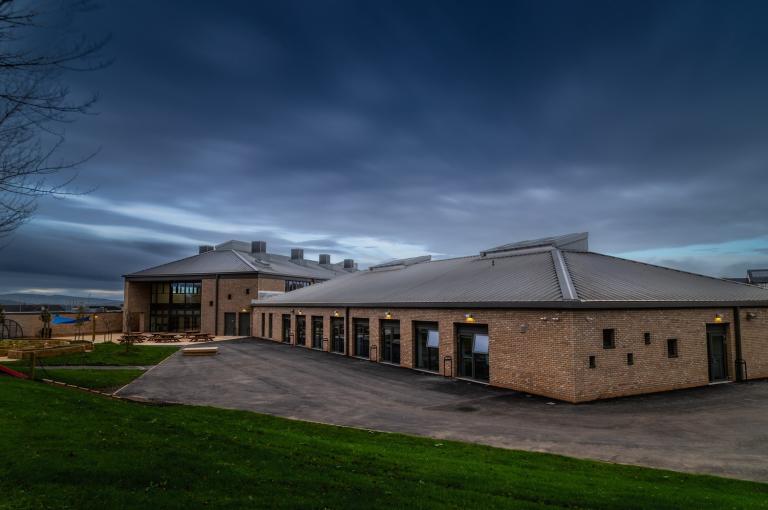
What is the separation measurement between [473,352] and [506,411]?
6330 mm

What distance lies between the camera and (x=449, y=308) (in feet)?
80.6

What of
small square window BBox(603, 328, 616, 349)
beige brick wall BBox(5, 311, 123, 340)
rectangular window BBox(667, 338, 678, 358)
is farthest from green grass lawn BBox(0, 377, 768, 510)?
beige brick wall BBox(5, 311, 123, 340)

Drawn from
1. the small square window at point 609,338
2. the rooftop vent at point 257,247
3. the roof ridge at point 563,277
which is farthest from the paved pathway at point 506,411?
the rooftop vent at point 257,247

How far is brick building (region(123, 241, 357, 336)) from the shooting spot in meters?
58.9

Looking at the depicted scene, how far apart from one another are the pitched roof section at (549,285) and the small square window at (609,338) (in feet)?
3.66

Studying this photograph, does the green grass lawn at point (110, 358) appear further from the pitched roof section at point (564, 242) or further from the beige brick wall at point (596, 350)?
A: the pitched roof section at point (564, 242)

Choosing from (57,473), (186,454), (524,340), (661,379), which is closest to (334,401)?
(524,340)

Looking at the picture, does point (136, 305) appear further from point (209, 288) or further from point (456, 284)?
point (456, 284)

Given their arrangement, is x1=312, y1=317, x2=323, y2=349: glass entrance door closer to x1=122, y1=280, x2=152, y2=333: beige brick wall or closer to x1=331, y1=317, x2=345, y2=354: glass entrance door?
x1=331, y1=317, x2=345, y2=354: glass entrance door

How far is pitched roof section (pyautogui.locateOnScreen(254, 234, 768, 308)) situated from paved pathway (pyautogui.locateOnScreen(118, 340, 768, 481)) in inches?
151

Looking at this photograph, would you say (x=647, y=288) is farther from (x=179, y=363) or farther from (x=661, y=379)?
(x=179, y=363)

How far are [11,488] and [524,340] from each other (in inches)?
697

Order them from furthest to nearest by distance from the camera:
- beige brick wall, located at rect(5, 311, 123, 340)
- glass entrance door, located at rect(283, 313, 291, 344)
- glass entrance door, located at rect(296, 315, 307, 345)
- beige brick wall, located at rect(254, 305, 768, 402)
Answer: beige brick wall, located at rect(5, 311, 123, 340) < glass entrance door, located at rect(283, 313, 291, 344) < glass entrance door, located at rect(296, 315, 307, 345) < beige brick wall, located at rect(254, 305, 768, 402)

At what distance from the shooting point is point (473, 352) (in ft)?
76.0
